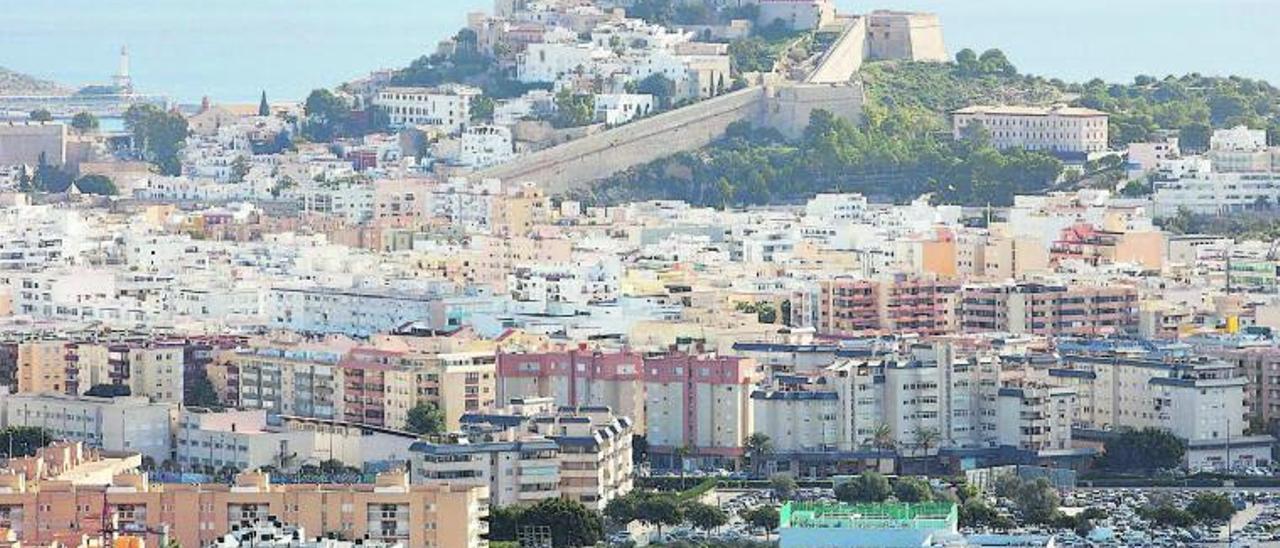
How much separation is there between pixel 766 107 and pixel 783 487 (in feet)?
85.6

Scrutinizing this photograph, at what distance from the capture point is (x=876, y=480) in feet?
120

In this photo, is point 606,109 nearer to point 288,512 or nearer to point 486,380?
point 486,380

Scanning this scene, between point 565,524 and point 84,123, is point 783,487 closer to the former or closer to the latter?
point 565,524

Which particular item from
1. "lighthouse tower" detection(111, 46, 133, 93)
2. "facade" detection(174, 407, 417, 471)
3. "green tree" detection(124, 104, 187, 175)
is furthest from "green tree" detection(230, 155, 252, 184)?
"facade" detection(174, 407, 417, 471)

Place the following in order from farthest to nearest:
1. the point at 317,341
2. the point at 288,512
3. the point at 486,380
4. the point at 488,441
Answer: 1. the point at 317,341
2. the point at 486,380
3. the point at 488,441
4. the point at 288,512

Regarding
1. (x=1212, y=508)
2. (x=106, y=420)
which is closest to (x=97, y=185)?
(x=106, y=420)

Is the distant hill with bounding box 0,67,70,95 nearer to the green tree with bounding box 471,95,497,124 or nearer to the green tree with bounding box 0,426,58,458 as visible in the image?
the green tree with bounding box 471,95,497,124

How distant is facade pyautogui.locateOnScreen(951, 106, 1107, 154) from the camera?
6134 cm

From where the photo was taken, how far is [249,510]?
31188 millimetres

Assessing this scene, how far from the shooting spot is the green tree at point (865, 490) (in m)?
36.0

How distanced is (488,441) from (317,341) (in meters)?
8.32

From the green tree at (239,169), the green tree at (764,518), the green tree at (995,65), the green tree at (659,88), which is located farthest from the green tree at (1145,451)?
the green tree at (995,65)

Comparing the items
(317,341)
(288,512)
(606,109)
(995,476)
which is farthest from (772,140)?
(288,512)

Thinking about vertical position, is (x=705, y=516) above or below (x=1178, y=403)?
below
